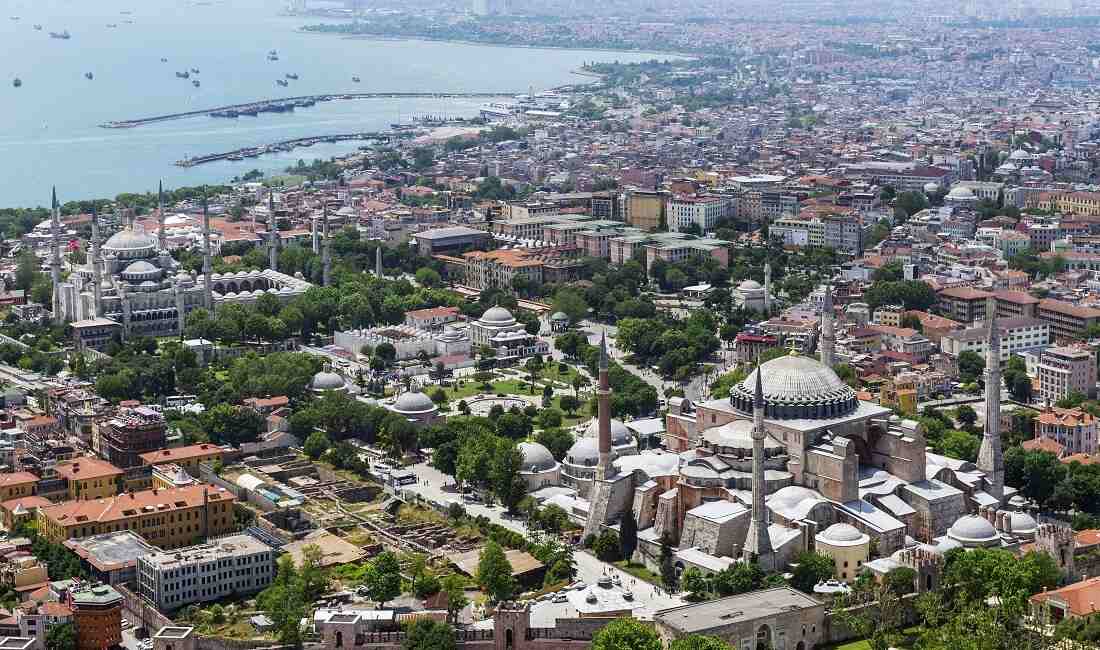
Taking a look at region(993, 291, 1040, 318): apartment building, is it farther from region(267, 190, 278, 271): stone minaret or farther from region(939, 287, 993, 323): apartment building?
region(267, 190, 278, 271): stone minaret

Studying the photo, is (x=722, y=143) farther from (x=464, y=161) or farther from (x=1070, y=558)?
(x=1070, y=558)

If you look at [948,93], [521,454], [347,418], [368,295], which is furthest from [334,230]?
[948,93]

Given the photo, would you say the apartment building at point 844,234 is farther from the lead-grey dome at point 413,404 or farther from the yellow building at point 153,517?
the yellow building at point 153,517

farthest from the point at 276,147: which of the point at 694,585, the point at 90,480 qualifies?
the point at 694,585

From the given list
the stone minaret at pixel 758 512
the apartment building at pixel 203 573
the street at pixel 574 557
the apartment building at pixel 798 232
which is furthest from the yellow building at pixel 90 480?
the apartment building at pixel 798 232

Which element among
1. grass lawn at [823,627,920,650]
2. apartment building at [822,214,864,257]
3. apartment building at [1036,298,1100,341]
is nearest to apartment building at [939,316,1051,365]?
apartment building at [1036,298,1100,341]

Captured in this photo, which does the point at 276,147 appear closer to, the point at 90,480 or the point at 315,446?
the point at 315,446
